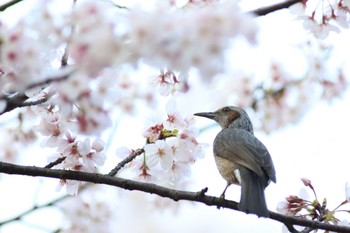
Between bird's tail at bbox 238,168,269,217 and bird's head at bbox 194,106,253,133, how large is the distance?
1440mm

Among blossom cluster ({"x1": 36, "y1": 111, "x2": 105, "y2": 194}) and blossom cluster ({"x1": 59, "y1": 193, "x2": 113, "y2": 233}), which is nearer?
blossom cluster ({"x1": 36, "y1": 111, "x2": 105, "y2": 194})

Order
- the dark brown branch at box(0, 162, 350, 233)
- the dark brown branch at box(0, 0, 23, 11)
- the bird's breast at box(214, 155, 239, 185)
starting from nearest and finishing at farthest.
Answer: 1. the dark brown branch at box(0, 0, 23, 11)
2. the dark brown branch at box(0, 162, 350, 233)
3. the bird's breast at box(214, 155, 239, 185)

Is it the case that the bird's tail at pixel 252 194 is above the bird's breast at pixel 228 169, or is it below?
below

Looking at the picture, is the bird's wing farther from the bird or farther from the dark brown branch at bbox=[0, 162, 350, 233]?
the dark brown branch at bbox=[0, 162, 350, 233]

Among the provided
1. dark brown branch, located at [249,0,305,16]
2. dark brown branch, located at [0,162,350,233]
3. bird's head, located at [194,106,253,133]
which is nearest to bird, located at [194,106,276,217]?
dark brown branch, located at [0,162,350,233]

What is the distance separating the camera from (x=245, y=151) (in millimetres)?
4059

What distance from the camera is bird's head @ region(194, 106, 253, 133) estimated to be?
17.2 feet

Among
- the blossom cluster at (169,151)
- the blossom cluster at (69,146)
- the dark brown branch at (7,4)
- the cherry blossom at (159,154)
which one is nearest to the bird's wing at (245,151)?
the blossom cluster at (169,151)

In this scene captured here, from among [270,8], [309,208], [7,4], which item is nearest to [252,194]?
[309,208]

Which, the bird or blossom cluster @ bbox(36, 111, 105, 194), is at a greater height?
the bird

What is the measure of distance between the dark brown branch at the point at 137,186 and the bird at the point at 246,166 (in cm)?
16

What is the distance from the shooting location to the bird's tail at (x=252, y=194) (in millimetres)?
3076

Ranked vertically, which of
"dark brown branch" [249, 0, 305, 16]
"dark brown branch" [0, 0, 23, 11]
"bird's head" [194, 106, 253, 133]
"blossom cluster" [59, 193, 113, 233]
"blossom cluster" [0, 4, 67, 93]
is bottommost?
"blossom cluster" [59, 193, 113, 233]

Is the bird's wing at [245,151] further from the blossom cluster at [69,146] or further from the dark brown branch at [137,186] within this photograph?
the blossom cluster at [69,146]
